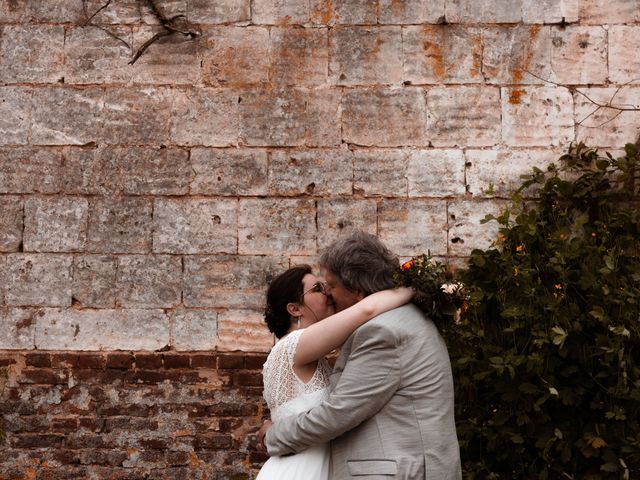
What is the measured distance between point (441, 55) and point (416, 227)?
1.10 metres

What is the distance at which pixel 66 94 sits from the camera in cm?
544

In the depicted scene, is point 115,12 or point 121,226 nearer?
point 121,226

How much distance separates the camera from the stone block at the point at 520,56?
534 centimetres

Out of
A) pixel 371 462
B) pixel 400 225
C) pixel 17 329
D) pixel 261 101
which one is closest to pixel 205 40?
pixel 261 101

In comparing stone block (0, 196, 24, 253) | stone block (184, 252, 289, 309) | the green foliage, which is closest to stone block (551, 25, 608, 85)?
the green foliage

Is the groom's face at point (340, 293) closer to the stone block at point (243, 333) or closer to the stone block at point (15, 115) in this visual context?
the stone block at point (243, 333)

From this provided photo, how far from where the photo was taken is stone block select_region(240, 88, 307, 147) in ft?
17.6

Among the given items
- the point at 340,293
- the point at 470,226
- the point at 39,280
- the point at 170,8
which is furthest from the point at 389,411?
the point at 170,8

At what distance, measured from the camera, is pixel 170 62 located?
17.8 ft

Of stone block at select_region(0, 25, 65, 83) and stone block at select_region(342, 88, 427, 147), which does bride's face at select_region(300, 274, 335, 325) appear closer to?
stone block at select_region(342, 88, 427, 147)

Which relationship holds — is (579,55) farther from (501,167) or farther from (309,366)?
(309,366)

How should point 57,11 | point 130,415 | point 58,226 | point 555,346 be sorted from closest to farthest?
point 555,346 < point 130,415 < point 58,226 < point 57,11

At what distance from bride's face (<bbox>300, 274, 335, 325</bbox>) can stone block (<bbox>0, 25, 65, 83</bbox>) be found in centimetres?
257

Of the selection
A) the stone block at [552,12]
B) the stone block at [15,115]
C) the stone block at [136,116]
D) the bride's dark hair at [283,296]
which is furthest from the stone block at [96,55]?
the stone block at [552,12]
